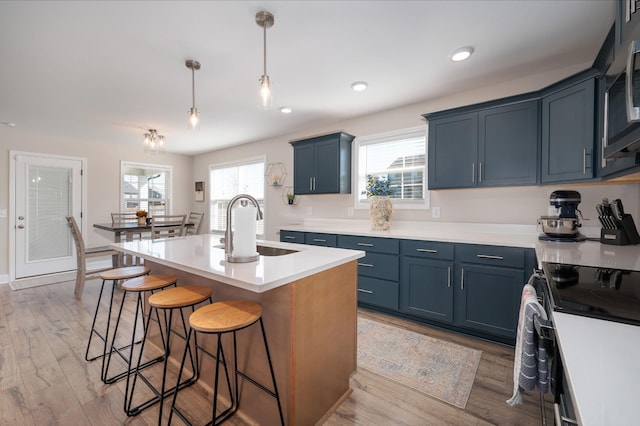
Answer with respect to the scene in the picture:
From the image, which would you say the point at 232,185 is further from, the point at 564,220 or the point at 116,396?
the point at 564,220

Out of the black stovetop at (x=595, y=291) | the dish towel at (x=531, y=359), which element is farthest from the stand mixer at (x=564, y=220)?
the dish towel at (x=531, y=359)

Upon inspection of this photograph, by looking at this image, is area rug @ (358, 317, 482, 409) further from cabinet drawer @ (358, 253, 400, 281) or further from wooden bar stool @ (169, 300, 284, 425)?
wooden bar stool @ (169, 300, 284, 425)

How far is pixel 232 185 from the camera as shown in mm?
5840

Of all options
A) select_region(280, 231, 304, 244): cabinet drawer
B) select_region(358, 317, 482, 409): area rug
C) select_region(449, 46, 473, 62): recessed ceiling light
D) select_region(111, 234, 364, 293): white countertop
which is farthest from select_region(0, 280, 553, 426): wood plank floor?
select_region(449, 46, 473, 62): recessed ceiling light

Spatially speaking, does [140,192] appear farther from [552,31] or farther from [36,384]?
[552,31]

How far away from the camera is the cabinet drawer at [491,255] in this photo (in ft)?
7.59

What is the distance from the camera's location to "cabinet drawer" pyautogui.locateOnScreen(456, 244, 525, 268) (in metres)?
2.31

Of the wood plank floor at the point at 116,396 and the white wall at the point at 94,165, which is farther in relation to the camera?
the white wall at the point at 94,165

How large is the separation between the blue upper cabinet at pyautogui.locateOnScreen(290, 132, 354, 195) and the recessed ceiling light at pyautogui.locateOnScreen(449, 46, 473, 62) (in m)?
1.65

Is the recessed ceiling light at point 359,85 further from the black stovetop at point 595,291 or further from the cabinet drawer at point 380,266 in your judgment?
the black stovetop at point 595,291

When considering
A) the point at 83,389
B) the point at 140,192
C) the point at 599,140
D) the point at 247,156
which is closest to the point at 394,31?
the point at 599,140

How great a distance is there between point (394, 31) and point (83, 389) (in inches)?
131

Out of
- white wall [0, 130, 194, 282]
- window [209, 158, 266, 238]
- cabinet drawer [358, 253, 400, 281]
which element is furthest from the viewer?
window [209, 158, 266, 238]

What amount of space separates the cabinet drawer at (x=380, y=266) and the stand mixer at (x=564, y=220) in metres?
1.32
